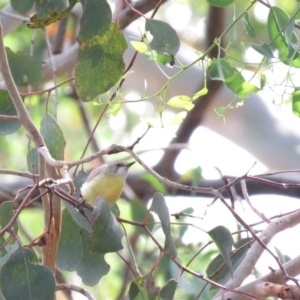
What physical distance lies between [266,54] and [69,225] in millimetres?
321

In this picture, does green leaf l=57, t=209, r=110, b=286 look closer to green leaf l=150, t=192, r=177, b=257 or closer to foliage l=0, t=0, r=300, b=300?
foliage l=0, t=0, r=300, b=300

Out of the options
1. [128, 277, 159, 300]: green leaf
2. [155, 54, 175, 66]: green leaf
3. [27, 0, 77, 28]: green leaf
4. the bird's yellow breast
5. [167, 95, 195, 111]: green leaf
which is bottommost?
[128, 277, 159, 300]: green leaf

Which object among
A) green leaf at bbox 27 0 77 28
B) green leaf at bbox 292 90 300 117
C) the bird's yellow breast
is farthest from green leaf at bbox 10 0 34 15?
green leaf at bbox 292 90 300 117

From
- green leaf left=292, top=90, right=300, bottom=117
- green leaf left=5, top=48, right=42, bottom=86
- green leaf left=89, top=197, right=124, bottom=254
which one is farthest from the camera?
green leaf left=5, top=48, right=42, bottom=86

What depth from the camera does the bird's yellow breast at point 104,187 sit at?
75 centimetres

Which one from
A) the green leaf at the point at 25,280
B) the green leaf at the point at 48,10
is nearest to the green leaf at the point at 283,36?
the green leaf at the point at 48,10

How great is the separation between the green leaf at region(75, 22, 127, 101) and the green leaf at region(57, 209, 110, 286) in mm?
188

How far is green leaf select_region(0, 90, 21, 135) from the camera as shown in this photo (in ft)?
2.48

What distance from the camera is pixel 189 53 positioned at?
185cm

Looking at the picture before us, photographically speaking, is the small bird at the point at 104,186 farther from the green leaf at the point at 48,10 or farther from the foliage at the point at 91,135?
the green leaf at the point at 48,10

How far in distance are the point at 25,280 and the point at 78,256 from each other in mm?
155

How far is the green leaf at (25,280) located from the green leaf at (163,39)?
25cm

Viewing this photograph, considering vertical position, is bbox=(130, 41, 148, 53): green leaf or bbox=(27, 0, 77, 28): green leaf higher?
bbox=(27, 0, 77, 28): green leaf

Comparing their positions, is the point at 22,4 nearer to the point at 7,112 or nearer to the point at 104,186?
the point at 7,112
